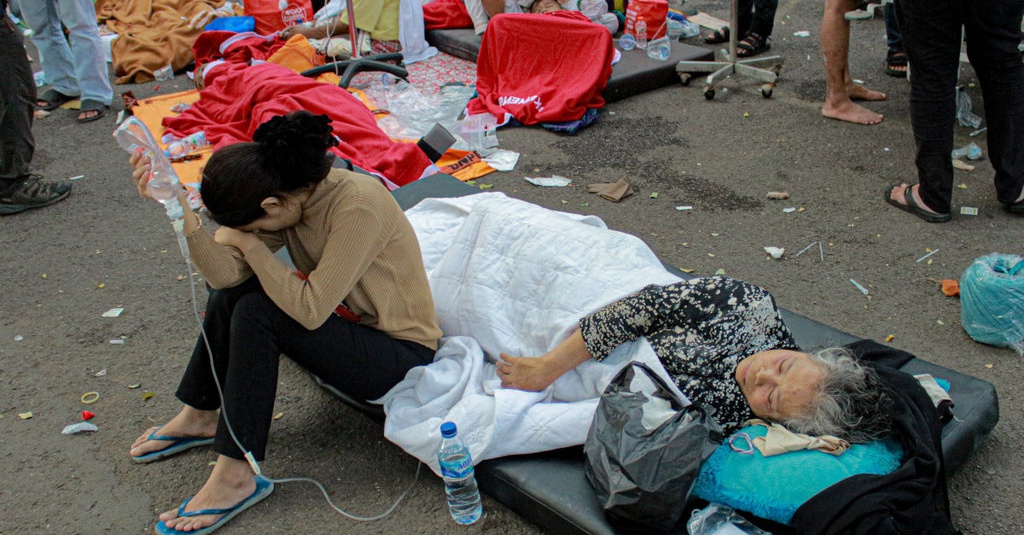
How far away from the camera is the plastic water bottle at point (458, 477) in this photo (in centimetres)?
240

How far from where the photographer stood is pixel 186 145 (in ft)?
17.7

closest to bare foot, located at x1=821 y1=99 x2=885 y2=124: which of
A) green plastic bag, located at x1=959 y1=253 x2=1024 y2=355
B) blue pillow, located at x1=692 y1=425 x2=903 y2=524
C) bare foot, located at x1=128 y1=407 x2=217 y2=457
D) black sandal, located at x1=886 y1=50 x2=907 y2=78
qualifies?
black sandal, located at x1=886 y1=50 x2=907 y2=78

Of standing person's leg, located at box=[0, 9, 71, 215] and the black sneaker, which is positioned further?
the black sneaker

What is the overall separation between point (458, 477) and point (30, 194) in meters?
3.82

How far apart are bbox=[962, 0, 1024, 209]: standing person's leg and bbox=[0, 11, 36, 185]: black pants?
4816 millimetres

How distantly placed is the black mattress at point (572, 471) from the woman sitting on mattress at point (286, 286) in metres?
0.50

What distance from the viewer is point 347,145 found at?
486 cm

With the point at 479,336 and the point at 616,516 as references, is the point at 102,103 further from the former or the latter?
the point at 616,516

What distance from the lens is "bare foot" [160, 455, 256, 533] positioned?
8.20ft

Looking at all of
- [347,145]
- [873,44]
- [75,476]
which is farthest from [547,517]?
[873,44]

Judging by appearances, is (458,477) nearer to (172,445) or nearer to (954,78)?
(172,445)

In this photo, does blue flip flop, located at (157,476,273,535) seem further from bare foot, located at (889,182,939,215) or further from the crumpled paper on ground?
bare foot, located at (889,182,939,215)

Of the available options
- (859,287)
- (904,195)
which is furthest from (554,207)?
(904,195)

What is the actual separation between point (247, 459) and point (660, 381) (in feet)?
4.07
